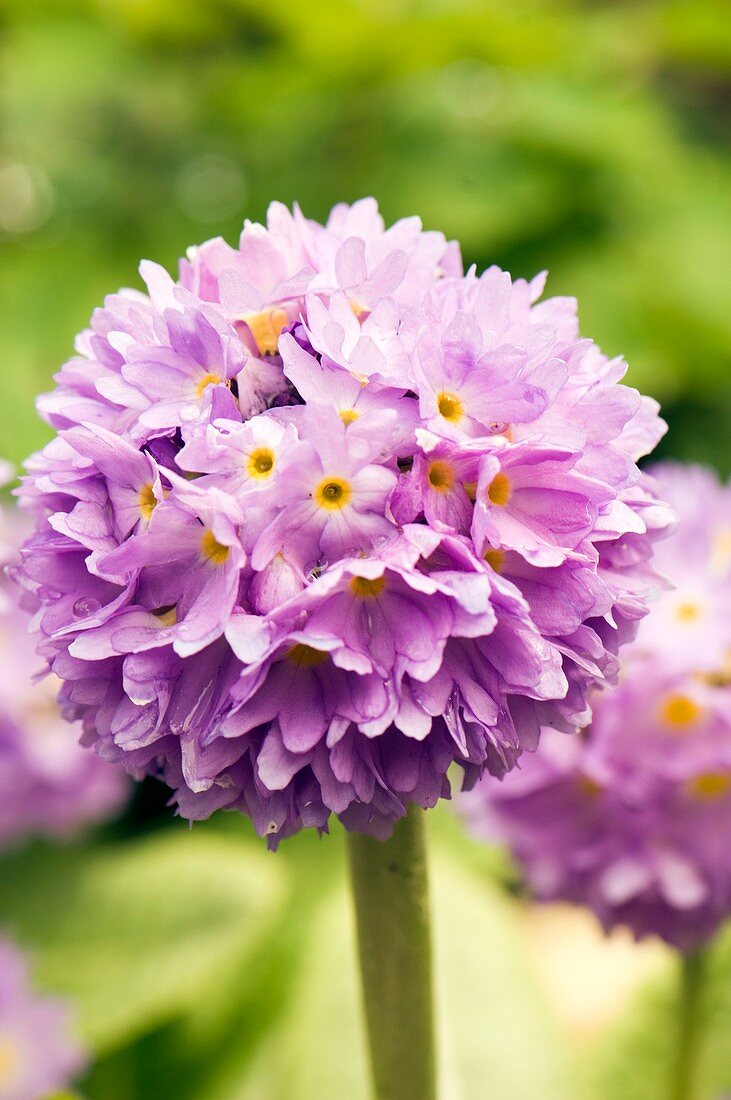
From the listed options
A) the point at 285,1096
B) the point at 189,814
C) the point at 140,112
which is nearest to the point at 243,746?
the point at 189,814

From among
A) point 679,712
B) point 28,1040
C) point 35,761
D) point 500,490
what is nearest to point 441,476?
point 500,490

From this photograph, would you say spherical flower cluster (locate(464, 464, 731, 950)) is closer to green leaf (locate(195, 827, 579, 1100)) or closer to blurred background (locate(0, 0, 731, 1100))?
green leaf (locate(195, 827, 579, 1100))

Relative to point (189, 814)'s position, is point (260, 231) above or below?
above

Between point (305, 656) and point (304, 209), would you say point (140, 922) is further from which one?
point (304, 209)

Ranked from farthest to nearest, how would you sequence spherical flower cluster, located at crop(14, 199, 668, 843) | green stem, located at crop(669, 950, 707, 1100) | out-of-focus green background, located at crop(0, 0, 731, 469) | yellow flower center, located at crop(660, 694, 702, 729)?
out-of-focus green background, located at crop(0, 0, 731, 469) → green stem, located at crop(669, 950, 707, 1100) → yellow flower center, located at crop(660, 694, 702, 729) → spherical flower cluster, located at crop(14, 199, 668, 843)

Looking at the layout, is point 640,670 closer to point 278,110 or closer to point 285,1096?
point 285,1096

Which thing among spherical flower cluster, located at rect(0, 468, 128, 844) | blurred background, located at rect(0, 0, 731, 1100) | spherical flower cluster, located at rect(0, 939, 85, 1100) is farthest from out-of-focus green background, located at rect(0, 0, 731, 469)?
spherical flower cluster, located at rect(0, 939, 85, 1100)
